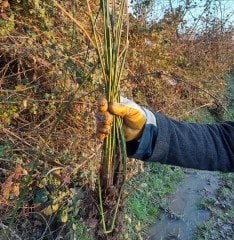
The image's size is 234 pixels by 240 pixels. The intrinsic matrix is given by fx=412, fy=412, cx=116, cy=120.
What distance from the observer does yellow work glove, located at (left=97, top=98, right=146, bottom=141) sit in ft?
4.55

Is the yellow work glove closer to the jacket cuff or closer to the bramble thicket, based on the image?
the jacket cuff

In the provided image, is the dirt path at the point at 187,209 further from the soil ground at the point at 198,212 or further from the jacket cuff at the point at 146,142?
the jacket cuff at the point at 146,142

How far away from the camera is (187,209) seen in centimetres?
441

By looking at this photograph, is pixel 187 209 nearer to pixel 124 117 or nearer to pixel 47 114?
pixel 47 114

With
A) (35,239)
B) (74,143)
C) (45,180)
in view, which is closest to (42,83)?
(74,143)

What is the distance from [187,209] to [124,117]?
10.3 feet

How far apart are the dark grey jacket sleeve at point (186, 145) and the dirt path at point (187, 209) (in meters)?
2.09

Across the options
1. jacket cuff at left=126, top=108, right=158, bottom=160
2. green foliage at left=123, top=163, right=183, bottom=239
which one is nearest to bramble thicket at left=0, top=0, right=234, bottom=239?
green foliage at left=123, top=163, right=183, bottom=239

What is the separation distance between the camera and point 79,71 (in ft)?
10.4

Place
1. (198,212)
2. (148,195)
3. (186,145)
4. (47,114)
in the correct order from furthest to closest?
1. (198,212)
2. (148,195)
3. (47,114)
4. (186,145)

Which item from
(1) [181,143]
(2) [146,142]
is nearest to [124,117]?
(2) [146,142]

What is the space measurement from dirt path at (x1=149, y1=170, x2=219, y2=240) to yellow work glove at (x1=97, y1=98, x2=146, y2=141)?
93.8 inches

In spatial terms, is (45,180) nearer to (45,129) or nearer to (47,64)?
(45,129)

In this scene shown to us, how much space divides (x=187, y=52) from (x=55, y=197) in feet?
18.4
